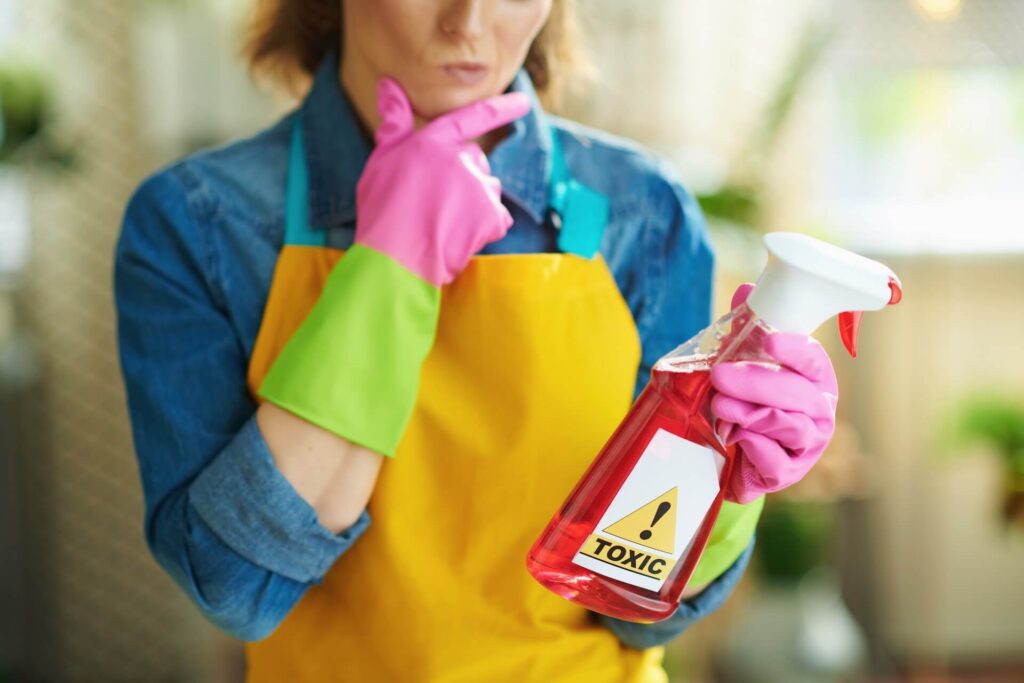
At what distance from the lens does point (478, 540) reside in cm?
95

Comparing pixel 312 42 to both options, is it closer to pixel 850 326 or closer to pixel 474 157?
pixel 474 157

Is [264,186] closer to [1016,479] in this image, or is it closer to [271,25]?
[271,25]

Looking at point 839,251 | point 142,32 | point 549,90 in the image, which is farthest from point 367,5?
point 142,32

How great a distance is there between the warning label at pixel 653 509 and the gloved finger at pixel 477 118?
29 centimetres

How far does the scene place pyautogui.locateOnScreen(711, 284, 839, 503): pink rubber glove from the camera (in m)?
0.75

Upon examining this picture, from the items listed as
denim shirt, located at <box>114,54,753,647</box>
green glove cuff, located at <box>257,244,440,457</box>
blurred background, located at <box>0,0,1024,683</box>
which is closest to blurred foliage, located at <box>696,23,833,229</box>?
blurred background, located at <box>0,0,1024,683</box>

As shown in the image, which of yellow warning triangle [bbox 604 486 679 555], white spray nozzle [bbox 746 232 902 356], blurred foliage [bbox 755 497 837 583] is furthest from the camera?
blurred foliage [bbox 755 497 837 583]

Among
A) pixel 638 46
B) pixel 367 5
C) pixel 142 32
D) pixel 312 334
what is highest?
pixel 367 5

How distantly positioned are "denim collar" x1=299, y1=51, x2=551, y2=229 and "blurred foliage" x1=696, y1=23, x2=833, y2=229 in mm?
1637

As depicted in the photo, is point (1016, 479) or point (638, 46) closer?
point (1016, 479)

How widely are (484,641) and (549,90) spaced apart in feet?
1.84

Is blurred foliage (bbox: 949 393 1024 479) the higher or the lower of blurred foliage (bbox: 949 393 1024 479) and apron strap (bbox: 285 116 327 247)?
the lower

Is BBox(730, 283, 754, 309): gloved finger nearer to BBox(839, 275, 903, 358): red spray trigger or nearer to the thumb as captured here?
BBox(839, 275, 903, 358): red spray trigger

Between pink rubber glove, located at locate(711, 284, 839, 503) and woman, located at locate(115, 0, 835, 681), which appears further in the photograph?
woman, located at locate(115, 0, 835, 681)
